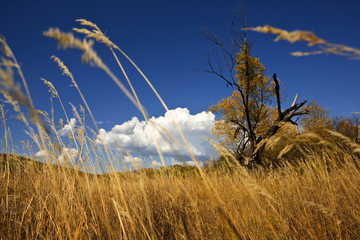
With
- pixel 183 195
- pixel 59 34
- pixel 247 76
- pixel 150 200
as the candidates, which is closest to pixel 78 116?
pixel 59 34

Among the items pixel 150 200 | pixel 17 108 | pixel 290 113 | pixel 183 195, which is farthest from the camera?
pixel 290 113

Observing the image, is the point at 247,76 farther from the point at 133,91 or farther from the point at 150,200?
the point at 133,91

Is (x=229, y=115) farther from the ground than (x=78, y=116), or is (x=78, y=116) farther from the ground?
(x=229, y=115)

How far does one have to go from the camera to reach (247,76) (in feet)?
34.6

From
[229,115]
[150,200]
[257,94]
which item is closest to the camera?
[150,200]

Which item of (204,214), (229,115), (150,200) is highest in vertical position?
(229,115)

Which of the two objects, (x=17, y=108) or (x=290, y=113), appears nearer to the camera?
(x=17, y=108)

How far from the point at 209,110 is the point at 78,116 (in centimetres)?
1298

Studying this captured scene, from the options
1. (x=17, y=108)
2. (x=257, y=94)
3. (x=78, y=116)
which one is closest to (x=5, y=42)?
(x=17, y=108)

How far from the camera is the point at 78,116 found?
6.41 ft

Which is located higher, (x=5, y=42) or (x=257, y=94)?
(x=257, y=94)

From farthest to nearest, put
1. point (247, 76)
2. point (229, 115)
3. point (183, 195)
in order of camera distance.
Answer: point (229, 115) < point (247, 76) < point (183, 195)

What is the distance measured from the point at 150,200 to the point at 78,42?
2962mm

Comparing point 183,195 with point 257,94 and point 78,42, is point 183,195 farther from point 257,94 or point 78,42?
point 257,94
